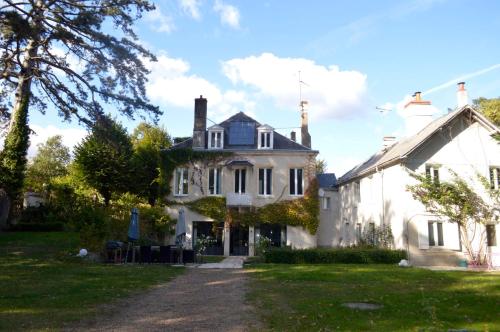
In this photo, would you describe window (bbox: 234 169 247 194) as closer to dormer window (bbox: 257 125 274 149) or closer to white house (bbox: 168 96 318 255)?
white house (bbox: 168 96 318 255)

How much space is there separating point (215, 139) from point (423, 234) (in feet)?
49.6

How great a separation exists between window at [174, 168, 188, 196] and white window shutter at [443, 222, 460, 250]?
54.9 feet

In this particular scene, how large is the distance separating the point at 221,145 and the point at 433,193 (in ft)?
47.5

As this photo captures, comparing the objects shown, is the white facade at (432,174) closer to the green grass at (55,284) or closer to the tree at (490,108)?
the tree at (490,108)

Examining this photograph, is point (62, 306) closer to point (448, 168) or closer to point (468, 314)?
point (468, 314)

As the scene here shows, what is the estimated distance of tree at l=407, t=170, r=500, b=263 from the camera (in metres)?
21.5

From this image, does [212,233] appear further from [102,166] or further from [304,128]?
[102,166]

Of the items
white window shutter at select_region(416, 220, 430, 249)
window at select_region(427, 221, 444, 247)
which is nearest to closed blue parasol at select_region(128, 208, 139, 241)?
white window shutter at select_region(416, 220, 430, 249)

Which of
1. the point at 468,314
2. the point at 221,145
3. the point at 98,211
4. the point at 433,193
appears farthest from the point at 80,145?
the point at 468,314

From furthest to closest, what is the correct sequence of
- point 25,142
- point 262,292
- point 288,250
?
point 25,142, point 288,250, point 262,292

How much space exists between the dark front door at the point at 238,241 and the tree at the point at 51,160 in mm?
39647

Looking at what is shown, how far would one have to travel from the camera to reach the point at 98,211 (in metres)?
18.7

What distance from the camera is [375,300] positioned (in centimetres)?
977

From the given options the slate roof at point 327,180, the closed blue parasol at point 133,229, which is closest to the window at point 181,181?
the closed blue parasol at point 133,229
